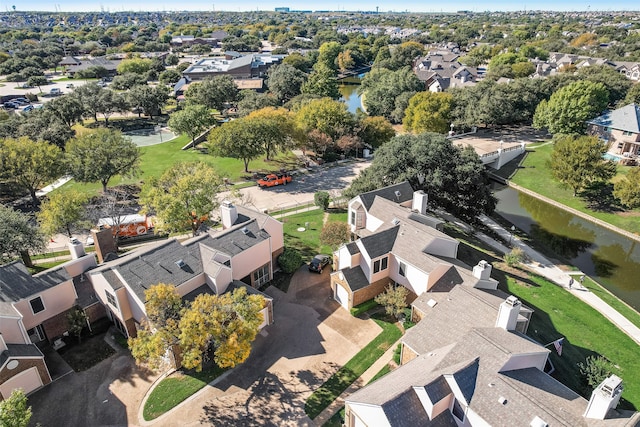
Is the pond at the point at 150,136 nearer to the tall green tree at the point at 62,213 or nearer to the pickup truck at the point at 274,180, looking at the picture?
the pickup truck at the point at 274,180

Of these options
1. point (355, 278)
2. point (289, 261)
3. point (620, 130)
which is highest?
point (620, 130)

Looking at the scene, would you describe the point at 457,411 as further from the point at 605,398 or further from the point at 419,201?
the point at 419,201

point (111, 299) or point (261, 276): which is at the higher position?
point (111, 299)

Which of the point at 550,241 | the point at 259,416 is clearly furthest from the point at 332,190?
the point at 259,416

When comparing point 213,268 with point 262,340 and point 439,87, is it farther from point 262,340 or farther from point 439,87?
point 439,87

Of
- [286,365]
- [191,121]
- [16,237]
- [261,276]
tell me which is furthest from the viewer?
[191,121]

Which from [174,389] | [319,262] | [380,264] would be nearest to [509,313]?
[380,264]
